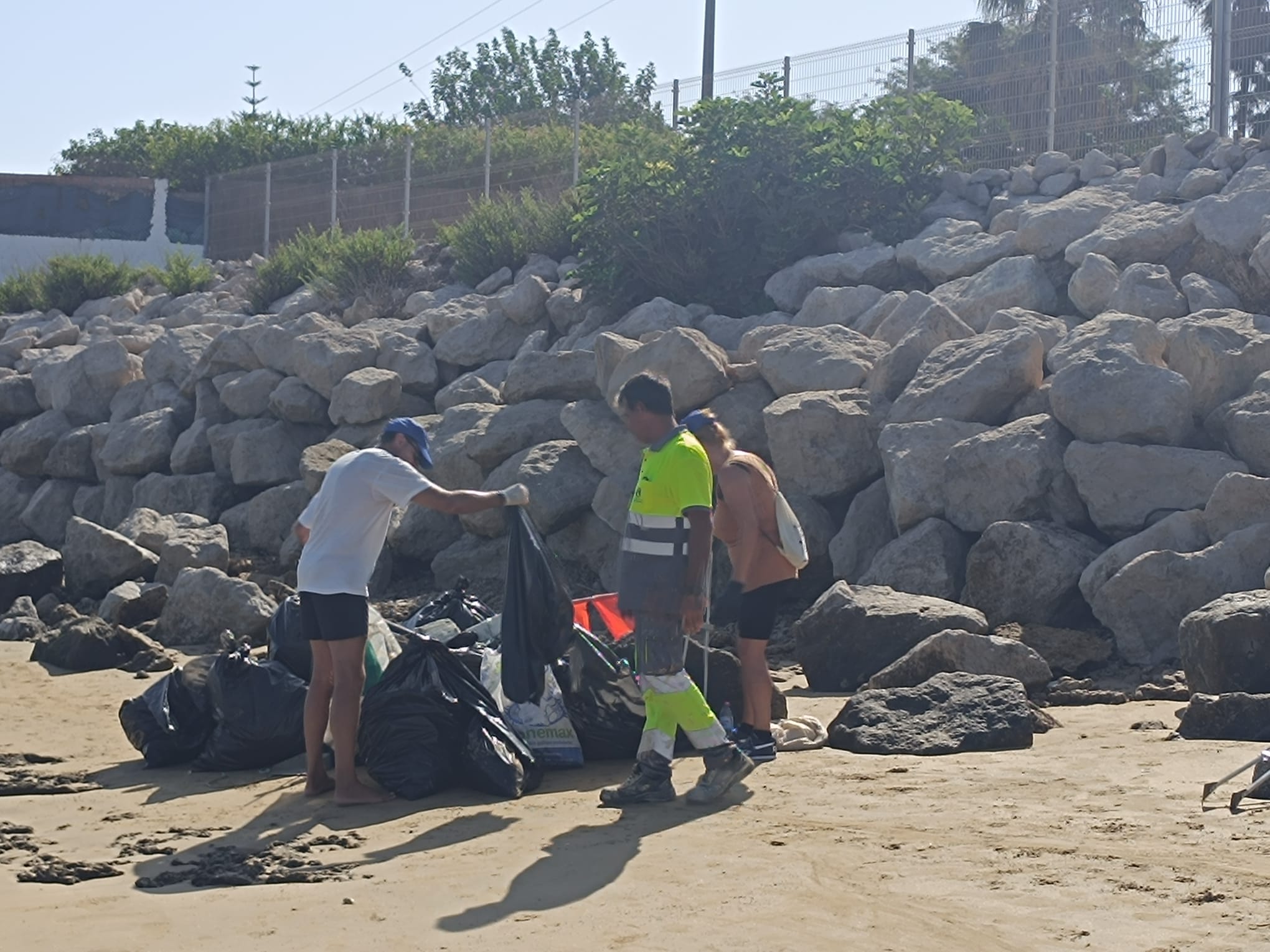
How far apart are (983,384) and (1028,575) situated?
1.68 meters

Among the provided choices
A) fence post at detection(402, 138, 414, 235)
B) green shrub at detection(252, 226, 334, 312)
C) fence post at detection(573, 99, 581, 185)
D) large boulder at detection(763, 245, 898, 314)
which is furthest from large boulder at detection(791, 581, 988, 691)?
fence post at detection(402, 138, 414, 235)

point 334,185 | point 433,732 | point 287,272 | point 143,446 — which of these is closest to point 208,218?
point 334,185

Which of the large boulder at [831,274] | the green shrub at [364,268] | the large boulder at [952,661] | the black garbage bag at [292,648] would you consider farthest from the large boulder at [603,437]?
the green shrub at [364,268]

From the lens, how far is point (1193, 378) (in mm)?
10562

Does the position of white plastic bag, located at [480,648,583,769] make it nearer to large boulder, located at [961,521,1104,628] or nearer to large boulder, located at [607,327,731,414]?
large boulder, located at [961,521,1104,628]

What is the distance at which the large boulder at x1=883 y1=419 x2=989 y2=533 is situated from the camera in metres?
10.5

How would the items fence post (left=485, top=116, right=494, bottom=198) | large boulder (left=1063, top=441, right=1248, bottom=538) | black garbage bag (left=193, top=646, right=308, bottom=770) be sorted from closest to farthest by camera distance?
1. black garbage bag (left=193, top=646, right=308, bottom=770)
2. large boulder (left=1063, top=441, right=1248, bottom=538)
3. fence post (left=485, top=116, right=494, bottom=198)

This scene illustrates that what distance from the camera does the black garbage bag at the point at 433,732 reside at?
6.73m

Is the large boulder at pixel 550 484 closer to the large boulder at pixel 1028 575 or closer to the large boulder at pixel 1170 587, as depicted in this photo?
the large boulder at pixel 1028 575

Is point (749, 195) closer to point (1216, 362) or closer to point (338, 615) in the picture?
point (1216, 362)

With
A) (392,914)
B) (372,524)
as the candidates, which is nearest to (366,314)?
(372,524)

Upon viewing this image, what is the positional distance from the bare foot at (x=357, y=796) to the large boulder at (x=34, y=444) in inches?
487

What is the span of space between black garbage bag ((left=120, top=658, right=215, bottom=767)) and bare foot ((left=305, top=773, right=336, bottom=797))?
3.32 feet

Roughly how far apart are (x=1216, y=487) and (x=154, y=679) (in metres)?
6.39
